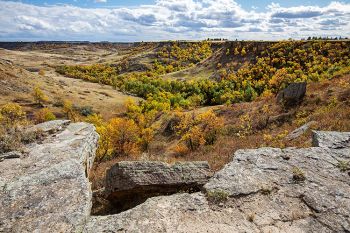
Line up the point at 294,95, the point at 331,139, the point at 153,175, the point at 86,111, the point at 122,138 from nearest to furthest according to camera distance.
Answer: the point at 153,175
the point at 331,139
the point at 294,95
the point at 122,138
the point at 86,111

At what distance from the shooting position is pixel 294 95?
145 ft

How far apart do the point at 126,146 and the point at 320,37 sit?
12302 centimetres

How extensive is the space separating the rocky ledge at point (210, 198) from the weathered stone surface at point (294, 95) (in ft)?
106

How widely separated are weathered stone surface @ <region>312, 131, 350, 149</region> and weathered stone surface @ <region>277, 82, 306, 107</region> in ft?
96.9

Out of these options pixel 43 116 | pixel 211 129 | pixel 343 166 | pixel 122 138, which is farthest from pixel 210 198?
pixel 43 116

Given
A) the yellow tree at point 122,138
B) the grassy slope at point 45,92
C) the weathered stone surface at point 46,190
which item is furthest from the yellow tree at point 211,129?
the grassy slope at point 45,92

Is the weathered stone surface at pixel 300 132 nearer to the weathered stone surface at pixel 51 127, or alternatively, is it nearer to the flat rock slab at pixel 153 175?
the flat rock slab at pixel 153 175

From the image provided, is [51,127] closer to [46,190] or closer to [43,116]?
[46,190]

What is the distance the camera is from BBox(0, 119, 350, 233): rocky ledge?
8961mm

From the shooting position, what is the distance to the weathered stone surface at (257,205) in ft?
29.8

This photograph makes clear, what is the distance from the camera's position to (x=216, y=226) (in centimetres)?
902

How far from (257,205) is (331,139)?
23.1ft

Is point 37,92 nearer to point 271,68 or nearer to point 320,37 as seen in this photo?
Answer: point 271,68

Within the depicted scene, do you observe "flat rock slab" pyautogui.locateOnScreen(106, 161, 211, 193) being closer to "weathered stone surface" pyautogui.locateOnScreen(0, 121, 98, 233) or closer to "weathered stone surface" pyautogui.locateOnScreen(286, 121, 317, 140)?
"weathered stone surface" pyautogui.locateOnScreen(0, 121, 98, 233)
